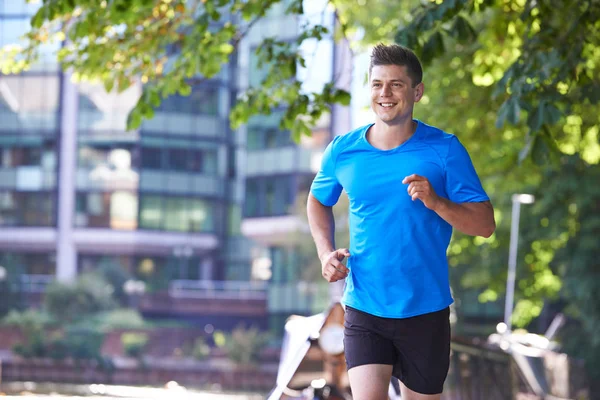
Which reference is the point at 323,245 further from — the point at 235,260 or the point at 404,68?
the point at 235,260

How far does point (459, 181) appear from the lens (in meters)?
4.35

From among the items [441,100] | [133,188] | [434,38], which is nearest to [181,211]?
[133,188]

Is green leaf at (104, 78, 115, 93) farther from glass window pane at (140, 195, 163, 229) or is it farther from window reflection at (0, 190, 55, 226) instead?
→ window reflection at (0, 190, 55, 226)

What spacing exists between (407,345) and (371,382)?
20cm

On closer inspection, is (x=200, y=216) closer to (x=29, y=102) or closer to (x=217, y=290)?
(x=217, y=290)

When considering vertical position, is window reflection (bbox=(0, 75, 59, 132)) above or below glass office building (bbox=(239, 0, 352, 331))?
above

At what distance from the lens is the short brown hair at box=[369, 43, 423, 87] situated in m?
4.43

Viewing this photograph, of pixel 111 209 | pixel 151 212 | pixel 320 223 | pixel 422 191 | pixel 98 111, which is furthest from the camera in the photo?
pixel 151 212

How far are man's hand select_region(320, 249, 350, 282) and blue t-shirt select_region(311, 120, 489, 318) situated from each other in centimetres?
14

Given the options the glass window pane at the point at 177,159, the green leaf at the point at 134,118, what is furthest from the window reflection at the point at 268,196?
the green leaf at the point at 134,118

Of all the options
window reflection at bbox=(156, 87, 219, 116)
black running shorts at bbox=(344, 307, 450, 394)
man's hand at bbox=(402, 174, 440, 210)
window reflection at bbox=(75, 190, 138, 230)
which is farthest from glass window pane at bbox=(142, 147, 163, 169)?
man's hand at bbox=(402, 174, 440, 210)

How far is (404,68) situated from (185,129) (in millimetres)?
76528

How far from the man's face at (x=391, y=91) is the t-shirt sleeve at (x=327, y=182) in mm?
276

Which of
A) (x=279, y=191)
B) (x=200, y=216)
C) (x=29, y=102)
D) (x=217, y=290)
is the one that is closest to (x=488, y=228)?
(x=279, y=191)
